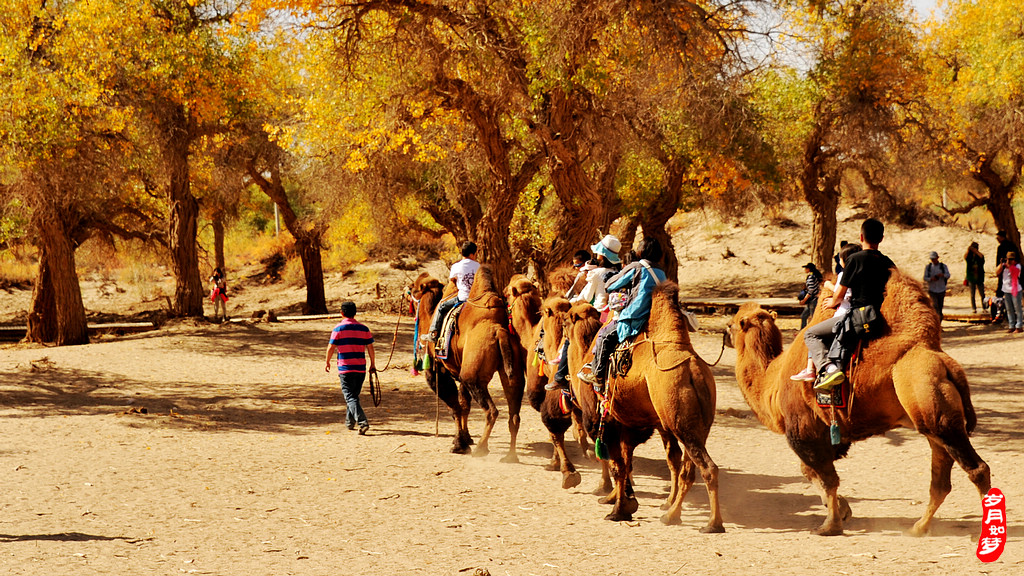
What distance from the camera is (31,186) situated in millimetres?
18938

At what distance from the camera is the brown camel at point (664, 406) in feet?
23.1

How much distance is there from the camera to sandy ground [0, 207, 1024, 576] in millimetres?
6414

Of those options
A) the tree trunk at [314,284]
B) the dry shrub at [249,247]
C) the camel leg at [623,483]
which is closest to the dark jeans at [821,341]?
the camel leg at [623,483]

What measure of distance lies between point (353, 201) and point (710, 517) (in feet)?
62.6

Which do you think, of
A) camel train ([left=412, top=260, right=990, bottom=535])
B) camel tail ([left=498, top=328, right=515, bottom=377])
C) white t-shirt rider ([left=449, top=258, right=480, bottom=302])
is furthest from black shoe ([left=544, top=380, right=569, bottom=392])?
white t-shirt rider ([left=449, top=258, right=480, bottom=302])

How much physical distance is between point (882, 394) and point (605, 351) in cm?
224

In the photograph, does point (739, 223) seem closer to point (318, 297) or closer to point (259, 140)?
point (318, 297)

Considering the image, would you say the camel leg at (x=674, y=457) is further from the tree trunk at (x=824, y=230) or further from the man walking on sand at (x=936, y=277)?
the tree trunk at (x=824, y=230)

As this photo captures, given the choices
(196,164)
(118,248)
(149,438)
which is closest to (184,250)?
(196,164)

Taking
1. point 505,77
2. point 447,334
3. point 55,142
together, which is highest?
point 505,77

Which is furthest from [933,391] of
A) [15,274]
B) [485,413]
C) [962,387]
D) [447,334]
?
[15,274]

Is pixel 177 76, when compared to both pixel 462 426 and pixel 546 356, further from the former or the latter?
pixel 546 356

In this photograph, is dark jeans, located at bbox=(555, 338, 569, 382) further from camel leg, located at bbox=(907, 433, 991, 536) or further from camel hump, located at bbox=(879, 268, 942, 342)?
camel leg, located at bbox=(907, 433, 991, 536)

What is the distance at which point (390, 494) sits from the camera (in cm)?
868
